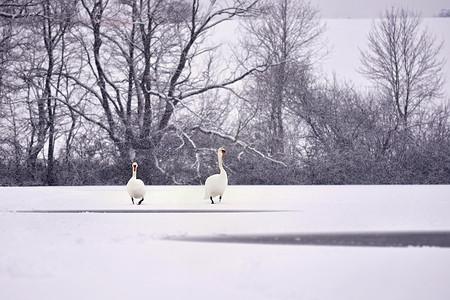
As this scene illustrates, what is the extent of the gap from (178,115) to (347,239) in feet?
56.4

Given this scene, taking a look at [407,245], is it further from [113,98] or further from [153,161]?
[113,98]

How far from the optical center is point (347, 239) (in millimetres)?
6801

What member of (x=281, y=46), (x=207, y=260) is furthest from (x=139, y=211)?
(x=281, y=46)

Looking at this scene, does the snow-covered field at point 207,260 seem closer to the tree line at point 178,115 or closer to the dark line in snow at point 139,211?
the dark line in snow at point 139,211

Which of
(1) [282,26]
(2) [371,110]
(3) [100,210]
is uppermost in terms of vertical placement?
(1) [282,26]

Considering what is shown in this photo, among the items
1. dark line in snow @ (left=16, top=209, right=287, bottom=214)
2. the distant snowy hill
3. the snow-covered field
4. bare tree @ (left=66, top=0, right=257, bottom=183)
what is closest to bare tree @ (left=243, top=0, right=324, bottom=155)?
bare tree @ (left=66, top=0, right=257, bottom=183)

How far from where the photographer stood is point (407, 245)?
634 centimetres

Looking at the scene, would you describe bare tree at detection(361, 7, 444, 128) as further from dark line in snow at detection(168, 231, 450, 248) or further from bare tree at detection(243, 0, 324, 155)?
dark line in snow at detection(168, 231, 450, 248)

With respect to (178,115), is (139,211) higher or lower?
lower

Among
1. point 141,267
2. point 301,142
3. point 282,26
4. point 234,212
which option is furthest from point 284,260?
point 282,26

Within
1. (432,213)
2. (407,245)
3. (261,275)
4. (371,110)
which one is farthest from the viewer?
(371,110)

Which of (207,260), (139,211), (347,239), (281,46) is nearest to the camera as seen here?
(207,260)

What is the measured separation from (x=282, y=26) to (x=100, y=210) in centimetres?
1874

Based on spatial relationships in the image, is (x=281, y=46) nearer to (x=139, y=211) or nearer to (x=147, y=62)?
(x=147, y=62)
